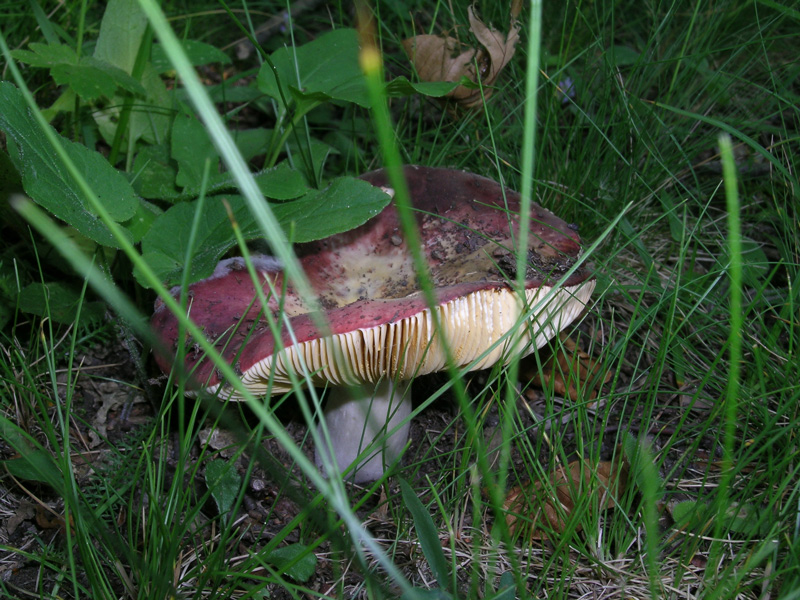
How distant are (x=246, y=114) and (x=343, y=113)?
1.66 ft

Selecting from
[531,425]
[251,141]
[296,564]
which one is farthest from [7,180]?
[531,425]

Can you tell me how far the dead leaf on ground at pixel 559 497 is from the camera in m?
1.55

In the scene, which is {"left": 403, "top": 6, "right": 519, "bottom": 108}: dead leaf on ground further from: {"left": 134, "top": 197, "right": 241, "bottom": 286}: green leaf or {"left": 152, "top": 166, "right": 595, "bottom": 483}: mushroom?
{"left": 134, "top": 197, "right": 241, "bottom": 286}: green leaf

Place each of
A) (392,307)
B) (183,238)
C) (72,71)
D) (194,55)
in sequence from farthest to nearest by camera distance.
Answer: (194,55) < (72,71) < (183,238) < (392,307)

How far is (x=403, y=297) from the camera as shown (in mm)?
1775

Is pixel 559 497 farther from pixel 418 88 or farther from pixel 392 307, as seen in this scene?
pixel 418 88

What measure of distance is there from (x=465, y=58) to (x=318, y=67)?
0.58 metres

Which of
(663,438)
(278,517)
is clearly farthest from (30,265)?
(663,438)

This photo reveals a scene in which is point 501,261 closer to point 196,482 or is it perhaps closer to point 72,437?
point 196,482

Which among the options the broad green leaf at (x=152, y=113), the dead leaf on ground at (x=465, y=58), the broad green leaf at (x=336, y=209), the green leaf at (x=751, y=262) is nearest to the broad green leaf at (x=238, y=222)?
the broad green leaf at (x=336, y=209)

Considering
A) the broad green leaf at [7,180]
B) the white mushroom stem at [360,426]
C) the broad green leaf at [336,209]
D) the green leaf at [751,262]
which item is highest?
the broad green leaf at [7,180]

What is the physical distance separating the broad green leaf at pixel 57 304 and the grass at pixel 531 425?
1.5 inches

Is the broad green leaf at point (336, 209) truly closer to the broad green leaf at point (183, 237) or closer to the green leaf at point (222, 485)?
the broad green leaf at point (183, 237)

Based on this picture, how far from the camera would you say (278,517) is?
201 cm
